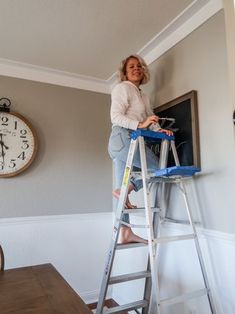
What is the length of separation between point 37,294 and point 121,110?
1.17 metres

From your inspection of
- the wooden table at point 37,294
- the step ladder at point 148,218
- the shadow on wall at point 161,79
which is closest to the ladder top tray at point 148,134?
the step ladder at point 148,218

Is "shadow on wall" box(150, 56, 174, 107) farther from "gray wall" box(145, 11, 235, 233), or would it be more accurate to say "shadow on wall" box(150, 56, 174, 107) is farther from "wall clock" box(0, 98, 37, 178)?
"wall clock" box(0, 98, 37, 178)

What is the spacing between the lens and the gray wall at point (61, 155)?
2334 millimetres

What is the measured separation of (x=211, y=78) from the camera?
1549mm

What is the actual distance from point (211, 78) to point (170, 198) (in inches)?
35.0

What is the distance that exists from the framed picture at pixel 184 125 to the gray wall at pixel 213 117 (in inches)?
1.6

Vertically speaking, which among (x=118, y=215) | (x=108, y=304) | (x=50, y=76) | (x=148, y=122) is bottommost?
(x=108, y=304)

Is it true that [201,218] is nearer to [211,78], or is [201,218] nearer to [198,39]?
[211,78]

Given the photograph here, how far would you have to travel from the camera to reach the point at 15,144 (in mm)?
2307

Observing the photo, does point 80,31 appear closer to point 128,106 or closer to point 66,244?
→ point 128,106

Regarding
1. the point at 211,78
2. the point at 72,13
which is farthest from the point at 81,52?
the point at 211,78

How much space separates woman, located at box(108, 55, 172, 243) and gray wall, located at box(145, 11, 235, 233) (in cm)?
28

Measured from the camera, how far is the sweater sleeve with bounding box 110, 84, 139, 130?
157 cm

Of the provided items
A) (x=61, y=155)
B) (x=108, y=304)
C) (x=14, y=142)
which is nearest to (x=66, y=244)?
(x=108, y=304)
